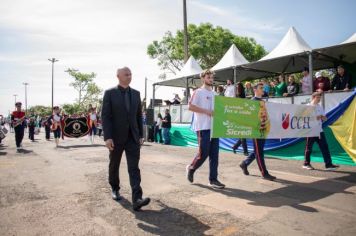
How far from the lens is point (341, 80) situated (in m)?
11.1

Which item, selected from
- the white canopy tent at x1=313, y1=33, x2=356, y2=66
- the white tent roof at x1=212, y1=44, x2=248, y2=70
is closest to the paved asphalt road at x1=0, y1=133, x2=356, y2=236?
the white canopy tent at x1=313, y1=33, x2=356, y2=66

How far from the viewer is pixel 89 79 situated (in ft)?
235

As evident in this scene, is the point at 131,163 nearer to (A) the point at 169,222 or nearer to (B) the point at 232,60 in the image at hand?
(A) the point at 169,222

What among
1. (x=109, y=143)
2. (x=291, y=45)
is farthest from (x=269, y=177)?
(x=291, y=45)

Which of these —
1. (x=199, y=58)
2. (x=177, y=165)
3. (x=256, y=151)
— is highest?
(x=199, y=58)

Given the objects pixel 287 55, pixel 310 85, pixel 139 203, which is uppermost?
pixel 287 55

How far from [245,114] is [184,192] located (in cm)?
228

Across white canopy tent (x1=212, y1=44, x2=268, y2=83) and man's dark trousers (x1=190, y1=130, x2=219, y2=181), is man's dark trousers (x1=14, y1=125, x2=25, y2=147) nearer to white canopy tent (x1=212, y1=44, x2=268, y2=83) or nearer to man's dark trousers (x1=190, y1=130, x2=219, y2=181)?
white canopy tent (x1=212, y1=44, x2=268, y2=83)

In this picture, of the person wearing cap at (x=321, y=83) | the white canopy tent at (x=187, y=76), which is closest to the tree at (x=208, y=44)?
the white canopy tent at (x=187, y=76)

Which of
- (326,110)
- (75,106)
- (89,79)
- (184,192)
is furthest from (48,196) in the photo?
(75,106)

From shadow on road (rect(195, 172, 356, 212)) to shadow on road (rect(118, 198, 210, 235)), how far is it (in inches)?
49.5

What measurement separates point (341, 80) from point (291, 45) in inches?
123

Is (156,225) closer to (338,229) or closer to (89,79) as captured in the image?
(338,229)

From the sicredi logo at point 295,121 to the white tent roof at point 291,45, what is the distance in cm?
496
